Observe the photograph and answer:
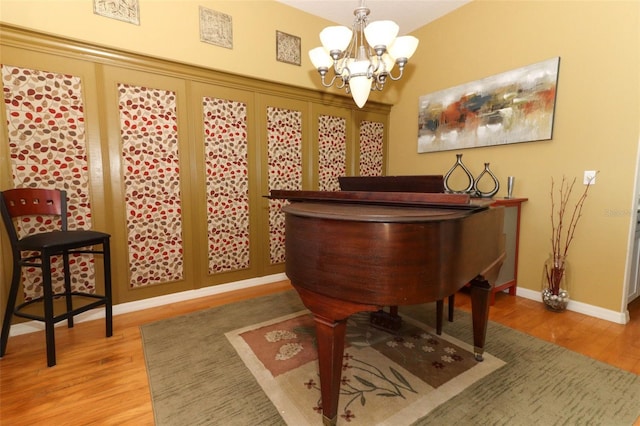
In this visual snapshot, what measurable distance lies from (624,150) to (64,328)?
14.6 ft

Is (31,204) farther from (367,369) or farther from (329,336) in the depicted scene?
(367,369)

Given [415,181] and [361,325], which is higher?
[415,181]

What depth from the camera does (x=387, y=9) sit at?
3.13 meters

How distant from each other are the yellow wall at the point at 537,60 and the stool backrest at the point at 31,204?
1156 millimetres

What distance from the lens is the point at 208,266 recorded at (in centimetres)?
281

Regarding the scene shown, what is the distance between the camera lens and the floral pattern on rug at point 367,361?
4.69 ft

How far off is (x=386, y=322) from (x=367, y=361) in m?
0.43

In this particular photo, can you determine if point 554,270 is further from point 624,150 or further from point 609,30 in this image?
point 609,30

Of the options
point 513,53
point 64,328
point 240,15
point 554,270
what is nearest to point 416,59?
point 513,53

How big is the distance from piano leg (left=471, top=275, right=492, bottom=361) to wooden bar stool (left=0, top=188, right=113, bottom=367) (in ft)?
7.91

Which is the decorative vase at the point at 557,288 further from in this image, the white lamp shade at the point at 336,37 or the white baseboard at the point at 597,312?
the white lamp shade at the point at 336,37

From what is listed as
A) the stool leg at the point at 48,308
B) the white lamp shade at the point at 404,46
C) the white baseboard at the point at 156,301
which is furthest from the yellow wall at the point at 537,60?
the white baseboard at the point at 156,301

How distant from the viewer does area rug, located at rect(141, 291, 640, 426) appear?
129 centimetres

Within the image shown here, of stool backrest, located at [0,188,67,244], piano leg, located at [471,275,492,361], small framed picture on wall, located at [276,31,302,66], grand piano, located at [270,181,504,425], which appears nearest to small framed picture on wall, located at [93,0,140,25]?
small framed picture on wall, located at [276,31,302,66]
